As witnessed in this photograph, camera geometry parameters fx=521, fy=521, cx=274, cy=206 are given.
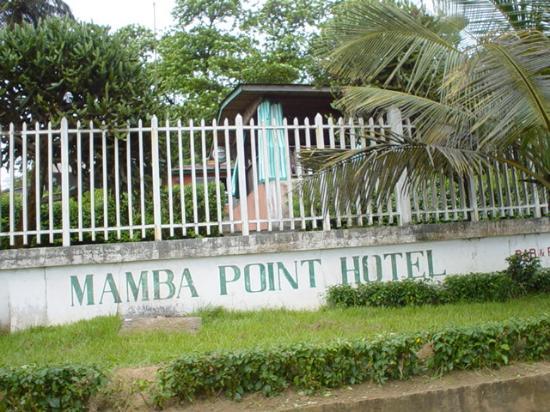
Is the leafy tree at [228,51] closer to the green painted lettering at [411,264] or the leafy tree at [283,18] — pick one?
the leafy tree at [283,18]

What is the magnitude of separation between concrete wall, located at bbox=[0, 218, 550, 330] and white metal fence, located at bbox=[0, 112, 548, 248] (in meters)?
0.22

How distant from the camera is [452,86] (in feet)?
15.4

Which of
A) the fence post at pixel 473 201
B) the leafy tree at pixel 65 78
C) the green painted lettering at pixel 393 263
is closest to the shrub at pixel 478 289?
the green painted lettering at pixel 393 263

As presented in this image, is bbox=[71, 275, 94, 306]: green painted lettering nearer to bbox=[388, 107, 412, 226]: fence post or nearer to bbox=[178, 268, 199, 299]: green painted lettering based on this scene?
bbox=[178, 268, 199, 299]: green painted lettering

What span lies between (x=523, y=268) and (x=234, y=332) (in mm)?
3974

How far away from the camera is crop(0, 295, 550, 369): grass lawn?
4.64 meters

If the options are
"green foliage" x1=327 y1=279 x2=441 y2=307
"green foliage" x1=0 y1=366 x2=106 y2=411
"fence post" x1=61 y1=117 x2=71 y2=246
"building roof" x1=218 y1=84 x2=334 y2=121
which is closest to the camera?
"green foliage" x1=0 y1=366 x2=106 y2=411

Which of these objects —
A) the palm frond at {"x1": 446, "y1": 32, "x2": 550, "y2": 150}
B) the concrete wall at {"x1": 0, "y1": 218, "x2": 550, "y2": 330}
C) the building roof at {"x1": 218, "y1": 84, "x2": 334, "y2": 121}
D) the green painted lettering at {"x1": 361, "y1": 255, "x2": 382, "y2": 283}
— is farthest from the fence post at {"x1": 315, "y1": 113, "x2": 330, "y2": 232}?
the building roof at {"x1": 218, "y1": 84, "x2": 334, "y2": 121}

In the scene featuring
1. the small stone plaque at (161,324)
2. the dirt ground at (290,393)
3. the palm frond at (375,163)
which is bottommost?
the dirt ground at (290,393)

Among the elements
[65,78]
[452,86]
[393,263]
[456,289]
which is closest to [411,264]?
[393,263]

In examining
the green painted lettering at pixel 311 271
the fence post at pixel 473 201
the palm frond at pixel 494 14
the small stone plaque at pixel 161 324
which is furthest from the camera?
the fence post at pixel 473 201

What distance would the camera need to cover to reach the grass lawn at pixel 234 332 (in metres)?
4.64

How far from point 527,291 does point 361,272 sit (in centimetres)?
217

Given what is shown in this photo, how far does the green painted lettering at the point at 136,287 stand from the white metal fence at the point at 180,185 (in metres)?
0.49
